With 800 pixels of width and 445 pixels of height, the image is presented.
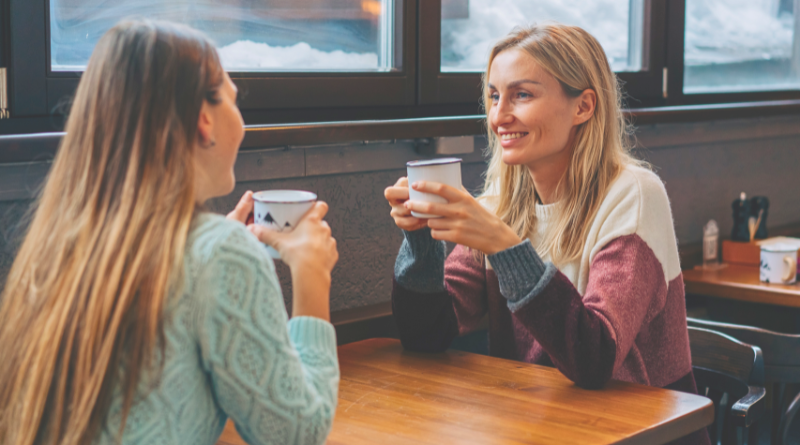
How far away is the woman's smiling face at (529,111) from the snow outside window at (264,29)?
1.77 feet

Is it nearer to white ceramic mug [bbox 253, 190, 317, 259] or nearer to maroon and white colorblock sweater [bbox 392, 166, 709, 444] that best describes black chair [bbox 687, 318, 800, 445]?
maroon and white colorblock sweater [bbox 392, 166, 709, 444]

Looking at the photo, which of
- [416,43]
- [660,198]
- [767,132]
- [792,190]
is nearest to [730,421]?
[660,198]

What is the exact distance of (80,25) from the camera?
166 cm

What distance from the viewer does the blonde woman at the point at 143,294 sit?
825mm

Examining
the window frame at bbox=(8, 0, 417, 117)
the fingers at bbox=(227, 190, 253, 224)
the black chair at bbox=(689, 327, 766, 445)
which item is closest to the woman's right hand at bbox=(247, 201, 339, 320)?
the fingers at bbox=(227, 190, 253, 224)

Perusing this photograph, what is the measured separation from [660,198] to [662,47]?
5.14 feet

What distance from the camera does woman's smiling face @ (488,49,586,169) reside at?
1.64 m

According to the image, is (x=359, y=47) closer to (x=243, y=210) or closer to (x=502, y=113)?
(x=502, y=113)

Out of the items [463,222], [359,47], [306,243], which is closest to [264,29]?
[359,47]

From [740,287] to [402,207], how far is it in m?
1.52

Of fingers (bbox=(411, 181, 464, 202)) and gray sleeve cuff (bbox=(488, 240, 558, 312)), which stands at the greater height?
fingers (bbox=(411, 181, 464, 202))

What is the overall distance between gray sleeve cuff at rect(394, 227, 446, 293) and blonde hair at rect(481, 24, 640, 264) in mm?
218

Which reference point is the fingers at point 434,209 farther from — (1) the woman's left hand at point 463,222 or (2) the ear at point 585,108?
(2) the ear at point 585,108

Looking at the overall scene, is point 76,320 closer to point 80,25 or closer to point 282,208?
point 282,208
